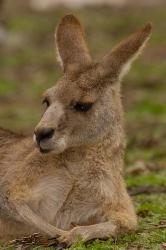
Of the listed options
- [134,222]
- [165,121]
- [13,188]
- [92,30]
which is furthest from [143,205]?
[92,30]

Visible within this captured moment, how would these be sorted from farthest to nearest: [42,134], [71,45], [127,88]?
[127,88] → [71,45] → [42,134]

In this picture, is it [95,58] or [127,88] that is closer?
[127,88]

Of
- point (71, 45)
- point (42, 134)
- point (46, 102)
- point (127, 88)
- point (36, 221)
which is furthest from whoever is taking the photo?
point (127, 88)

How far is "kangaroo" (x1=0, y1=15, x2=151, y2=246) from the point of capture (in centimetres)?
648

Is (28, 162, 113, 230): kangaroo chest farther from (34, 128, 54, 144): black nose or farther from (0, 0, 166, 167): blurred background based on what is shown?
(0, 0, 166, 167): blurred background

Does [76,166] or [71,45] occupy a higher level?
[71,45]

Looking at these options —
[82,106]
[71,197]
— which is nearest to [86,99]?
[82,106]

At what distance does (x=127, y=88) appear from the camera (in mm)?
18625

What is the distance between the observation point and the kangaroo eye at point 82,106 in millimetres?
6676

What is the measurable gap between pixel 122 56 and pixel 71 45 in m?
0.64

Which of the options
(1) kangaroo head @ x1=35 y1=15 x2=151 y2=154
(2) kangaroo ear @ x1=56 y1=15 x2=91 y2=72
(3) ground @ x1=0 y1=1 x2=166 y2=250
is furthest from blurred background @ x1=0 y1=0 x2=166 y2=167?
(1) kangaroo head @ x1=35 y1=15 x2=151 y2=154

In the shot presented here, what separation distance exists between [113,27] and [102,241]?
61.8 feet

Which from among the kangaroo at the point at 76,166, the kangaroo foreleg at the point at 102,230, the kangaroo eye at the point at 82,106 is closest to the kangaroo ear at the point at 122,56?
the kangaroo at the point at 76,166

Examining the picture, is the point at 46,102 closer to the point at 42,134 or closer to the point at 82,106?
the point at 82,106
